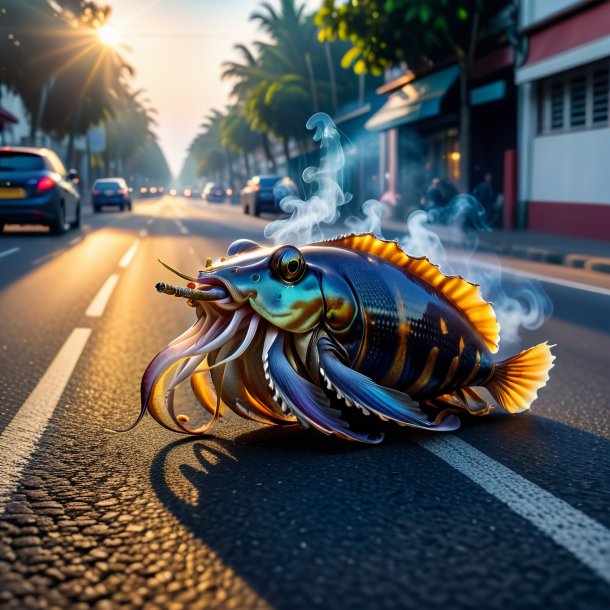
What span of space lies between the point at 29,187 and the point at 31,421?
15035mm

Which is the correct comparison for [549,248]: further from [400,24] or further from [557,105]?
[400,24]

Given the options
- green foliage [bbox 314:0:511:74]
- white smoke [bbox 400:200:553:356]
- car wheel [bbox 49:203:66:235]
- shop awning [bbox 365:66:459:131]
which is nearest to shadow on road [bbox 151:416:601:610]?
white smoke [bbox 400:200:553:356]

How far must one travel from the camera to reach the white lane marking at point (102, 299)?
7.92 m

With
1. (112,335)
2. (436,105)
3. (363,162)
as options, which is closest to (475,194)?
(436,105)

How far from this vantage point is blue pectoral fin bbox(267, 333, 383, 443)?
285 cm

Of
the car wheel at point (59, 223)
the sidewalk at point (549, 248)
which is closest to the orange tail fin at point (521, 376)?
the sidewalk at point (549, 248)

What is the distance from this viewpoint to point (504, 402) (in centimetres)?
360

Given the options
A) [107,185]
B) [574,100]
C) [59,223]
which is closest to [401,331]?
[59,223]

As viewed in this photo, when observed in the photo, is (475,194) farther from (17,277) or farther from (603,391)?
(603,391)

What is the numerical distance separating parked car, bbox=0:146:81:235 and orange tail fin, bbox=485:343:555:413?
52.1 ft

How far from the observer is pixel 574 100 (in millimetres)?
19797

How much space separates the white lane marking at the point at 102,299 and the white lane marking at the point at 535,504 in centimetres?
524

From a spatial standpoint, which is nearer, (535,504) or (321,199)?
(535,504)

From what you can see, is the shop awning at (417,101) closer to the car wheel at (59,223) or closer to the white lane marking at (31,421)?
the car wheel at (59,223)
